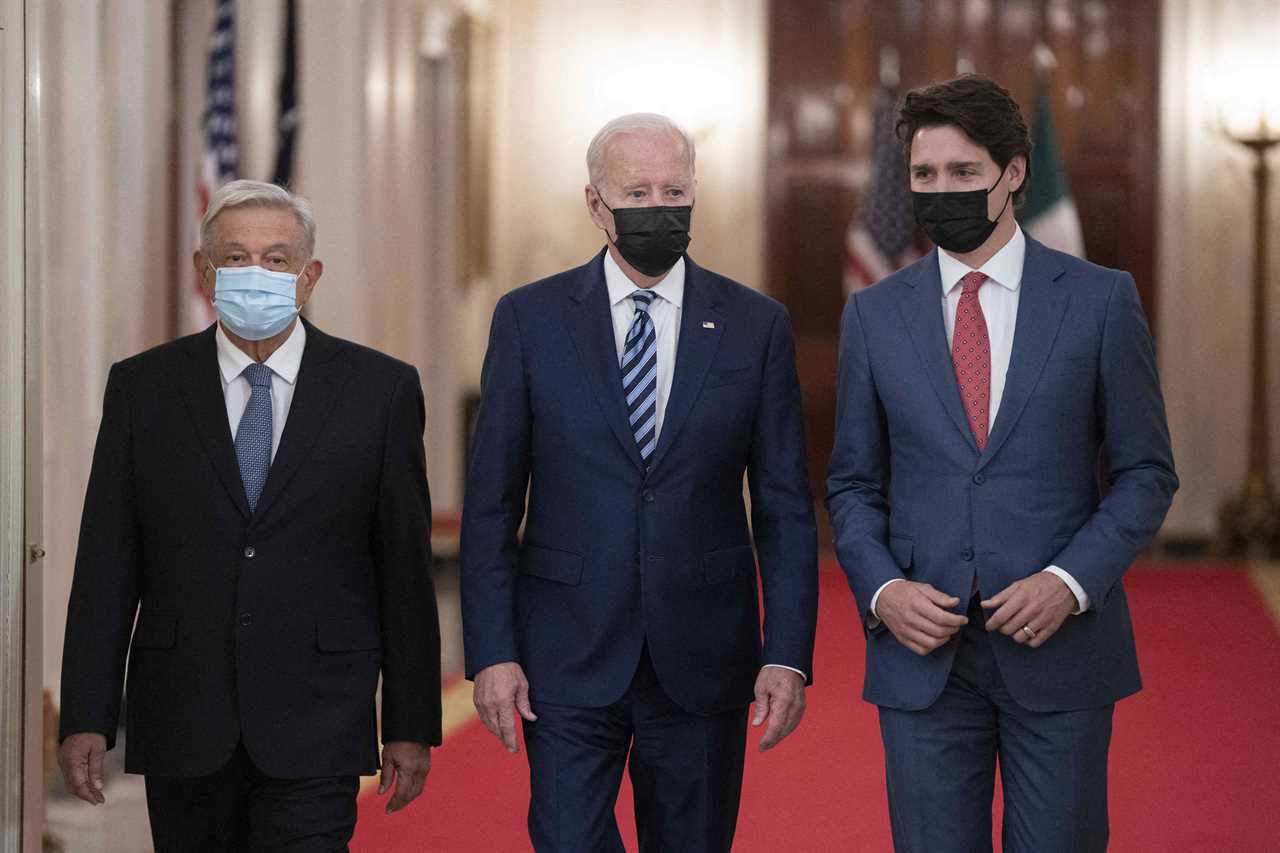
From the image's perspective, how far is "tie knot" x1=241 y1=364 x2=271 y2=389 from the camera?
315 cm

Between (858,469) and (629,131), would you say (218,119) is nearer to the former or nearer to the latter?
(629,131)

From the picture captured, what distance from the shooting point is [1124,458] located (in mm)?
3025

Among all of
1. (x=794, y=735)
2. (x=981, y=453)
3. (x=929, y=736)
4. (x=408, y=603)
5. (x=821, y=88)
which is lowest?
(x=794, y=735)

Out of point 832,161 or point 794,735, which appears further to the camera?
point 832,161

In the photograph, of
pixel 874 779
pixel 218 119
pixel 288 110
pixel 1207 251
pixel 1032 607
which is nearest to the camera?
pixel 1032 607

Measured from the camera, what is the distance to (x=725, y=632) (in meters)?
3.25

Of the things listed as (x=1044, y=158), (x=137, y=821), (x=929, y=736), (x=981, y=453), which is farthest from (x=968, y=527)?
(x=1044, y=158)

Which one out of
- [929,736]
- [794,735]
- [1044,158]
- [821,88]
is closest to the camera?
[929,736]

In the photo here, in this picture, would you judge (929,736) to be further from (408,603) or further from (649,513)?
(408,603)

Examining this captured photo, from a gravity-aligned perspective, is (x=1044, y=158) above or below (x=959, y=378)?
above

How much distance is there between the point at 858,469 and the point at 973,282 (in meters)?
0.42

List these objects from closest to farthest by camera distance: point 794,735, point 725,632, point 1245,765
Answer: point 725,632, point 1245,765, point 794,735

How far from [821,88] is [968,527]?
35.9 feet

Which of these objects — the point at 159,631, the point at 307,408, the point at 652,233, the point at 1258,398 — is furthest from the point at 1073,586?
the point at 1258,398
